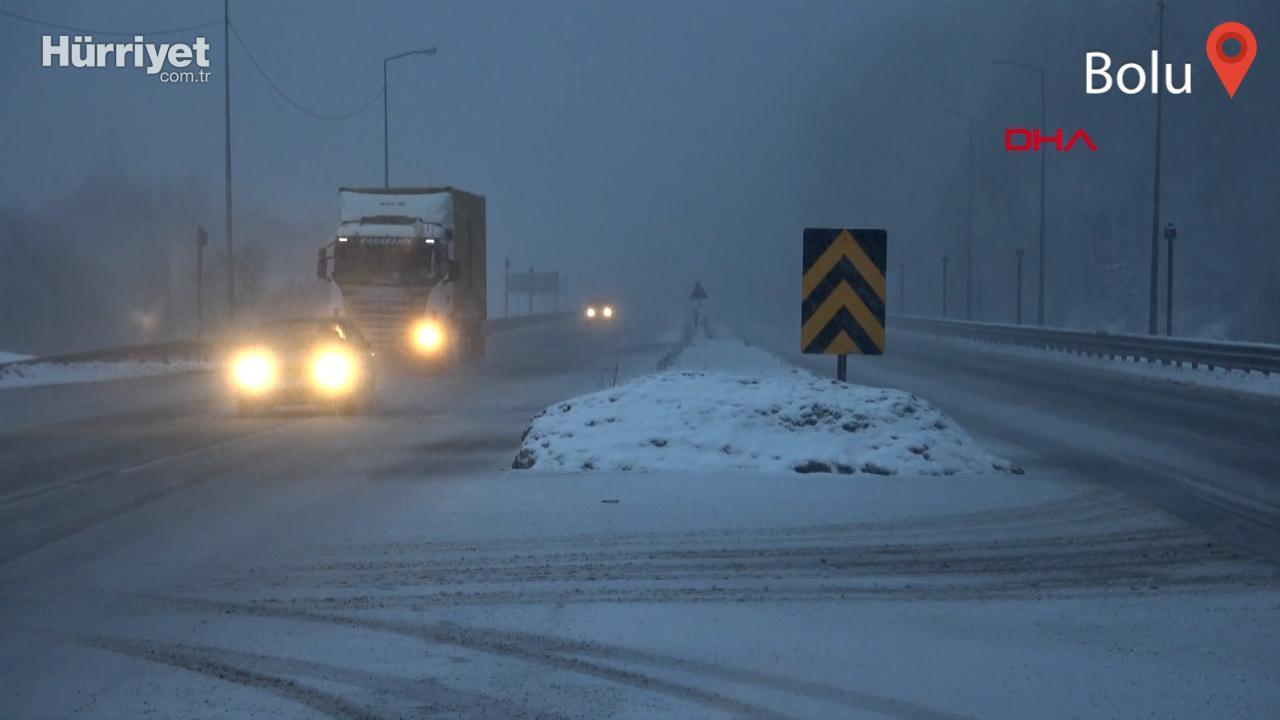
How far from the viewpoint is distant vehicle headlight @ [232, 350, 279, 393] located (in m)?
22.9

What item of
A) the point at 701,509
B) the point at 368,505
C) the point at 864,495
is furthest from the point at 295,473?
the point at 864,495

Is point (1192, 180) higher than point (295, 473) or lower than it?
higher

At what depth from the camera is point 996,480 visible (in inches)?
551

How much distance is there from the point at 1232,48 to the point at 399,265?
6241cm

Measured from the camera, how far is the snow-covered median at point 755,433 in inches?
570

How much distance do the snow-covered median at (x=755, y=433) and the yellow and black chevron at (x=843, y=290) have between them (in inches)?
27.5

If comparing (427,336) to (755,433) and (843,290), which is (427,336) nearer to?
(843,290)

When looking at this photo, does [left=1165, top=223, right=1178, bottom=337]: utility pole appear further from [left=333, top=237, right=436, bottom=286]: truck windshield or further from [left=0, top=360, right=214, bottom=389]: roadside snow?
[left=0, top=360, right=214, bottom=389]: roadside snow

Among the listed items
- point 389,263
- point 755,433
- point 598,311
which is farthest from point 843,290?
point 598,311

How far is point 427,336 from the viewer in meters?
33.5

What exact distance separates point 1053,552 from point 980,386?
21752 millimetres

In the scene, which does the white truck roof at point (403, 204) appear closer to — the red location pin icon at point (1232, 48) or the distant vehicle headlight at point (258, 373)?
the distant vehicle headlight at point (258, 373)

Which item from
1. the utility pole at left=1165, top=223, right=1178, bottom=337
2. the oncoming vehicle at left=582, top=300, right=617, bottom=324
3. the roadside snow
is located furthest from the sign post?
Answer: the oncoming vehicle at left=582, top=300, right=617, bottom=324

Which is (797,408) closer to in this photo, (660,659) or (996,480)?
(996,480)
